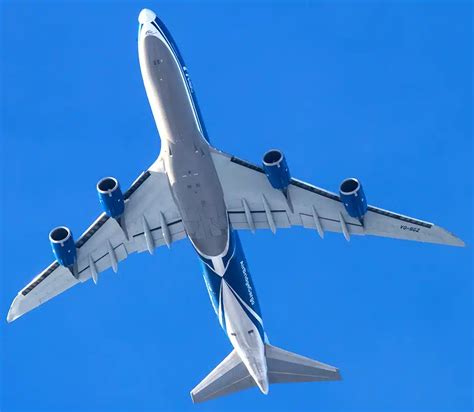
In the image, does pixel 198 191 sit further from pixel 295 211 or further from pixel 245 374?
pixel 245 374

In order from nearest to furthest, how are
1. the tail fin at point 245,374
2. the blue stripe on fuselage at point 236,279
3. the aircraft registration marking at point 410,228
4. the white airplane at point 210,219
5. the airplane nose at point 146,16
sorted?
the white airplane at point 210,219
the aircraft registration marking at point 410,228
the airplane nose at point 146,16
the blue stripe on fuselage at point 236,279
the tail fin at point 245,374

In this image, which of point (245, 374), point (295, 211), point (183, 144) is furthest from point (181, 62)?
point (245, 374)

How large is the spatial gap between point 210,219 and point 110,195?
466cm

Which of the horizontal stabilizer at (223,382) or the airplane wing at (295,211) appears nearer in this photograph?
the airplane wing at (295,211)

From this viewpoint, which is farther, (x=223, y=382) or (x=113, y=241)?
(x=113, y=241)

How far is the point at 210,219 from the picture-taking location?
51219mm

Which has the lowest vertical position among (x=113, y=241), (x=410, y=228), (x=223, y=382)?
(x=223, y=382)

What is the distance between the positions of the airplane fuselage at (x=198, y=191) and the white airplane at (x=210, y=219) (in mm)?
45

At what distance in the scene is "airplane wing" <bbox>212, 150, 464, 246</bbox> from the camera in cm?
5097

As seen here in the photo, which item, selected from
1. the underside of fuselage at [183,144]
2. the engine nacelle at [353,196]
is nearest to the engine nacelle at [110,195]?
the underside of fuselage at [183,144]

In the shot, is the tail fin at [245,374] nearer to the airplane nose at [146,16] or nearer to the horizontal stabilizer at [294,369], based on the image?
the horizontal stabilizer at [294,369]

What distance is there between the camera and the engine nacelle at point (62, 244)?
5153 centimetres

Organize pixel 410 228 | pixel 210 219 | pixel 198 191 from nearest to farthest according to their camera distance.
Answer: pixel 198 191
pixel 410 228
pixel 210 219

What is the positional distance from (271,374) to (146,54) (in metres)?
15.9
